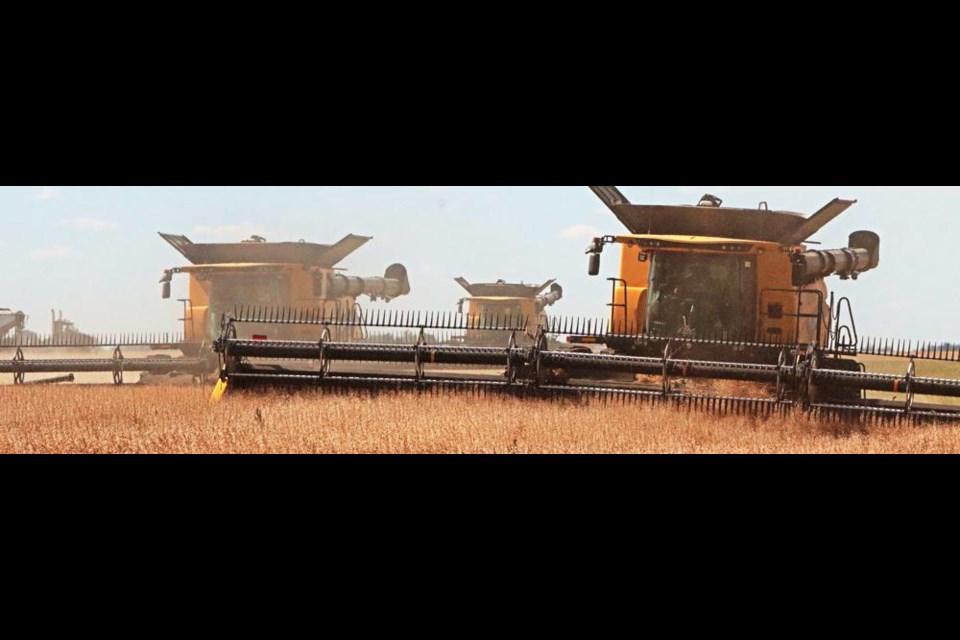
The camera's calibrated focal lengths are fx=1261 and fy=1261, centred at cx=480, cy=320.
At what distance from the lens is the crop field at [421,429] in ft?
32.9

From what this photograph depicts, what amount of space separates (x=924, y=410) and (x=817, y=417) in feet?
3.14

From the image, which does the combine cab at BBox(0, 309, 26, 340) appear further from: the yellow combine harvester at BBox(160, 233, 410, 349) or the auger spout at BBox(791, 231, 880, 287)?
the auger spout at BBox(791, 231, 880, 287)

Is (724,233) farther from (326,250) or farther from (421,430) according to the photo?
(326,250)

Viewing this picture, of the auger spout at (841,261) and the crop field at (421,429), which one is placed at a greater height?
the auger spout at (841,261)

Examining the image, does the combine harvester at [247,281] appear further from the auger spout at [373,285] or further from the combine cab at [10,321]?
the combine cab at [10,321]

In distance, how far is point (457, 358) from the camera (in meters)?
12.8

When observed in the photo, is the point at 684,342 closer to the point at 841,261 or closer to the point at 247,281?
the point at 841,261

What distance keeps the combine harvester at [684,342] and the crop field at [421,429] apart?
236 mm

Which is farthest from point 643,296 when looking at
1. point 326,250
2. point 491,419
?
point 326,250

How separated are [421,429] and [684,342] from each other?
357 centimetres

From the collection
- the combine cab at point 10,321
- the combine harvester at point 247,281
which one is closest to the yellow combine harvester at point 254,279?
the combine harvester at point 247,281

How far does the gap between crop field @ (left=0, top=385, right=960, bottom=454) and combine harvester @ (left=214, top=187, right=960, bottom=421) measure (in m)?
0.24

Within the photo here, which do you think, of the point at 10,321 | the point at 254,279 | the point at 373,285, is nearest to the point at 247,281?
the point at 254,279

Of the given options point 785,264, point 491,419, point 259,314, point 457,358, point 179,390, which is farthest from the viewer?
point 259,314
